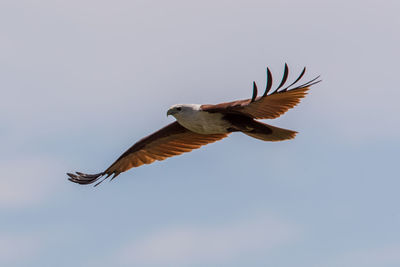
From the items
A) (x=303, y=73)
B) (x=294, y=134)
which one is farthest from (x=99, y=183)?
(x=303, y=73)

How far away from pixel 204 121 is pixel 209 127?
160 mm

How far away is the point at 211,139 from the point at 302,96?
8.23 feet

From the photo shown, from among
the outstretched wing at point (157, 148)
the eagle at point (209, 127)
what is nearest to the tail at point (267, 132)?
the eagle at point (209, 127)

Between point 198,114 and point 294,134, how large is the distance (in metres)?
1.63

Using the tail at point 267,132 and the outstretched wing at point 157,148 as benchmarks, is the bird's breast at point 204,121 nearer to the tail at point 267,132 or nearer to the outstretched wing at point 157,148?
the tail at point 267,132

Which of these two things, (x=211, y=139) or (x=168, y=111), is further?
(x=211, y=139)

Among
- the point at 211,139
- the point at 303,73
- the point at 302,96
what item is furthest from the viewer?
the point at 211,139

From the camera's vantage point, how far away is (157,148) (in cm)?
1727

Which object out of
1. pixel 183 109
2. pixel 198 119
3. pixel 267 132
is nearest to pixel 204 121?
pixel 198 119

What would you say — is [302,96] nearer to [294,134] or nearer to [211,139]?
[294,134]

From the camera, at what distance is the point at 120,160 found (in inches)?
680

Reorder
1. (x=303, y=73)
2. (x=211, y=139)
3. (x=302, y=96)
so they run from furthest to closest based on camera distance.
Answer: (x=211, y=139)
(x=302, y=96)
(x=303, y=73)

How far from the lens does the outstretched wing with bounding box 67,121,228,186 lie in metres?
16.9

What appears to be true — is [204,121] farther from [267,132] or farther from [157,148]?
[157,148]
